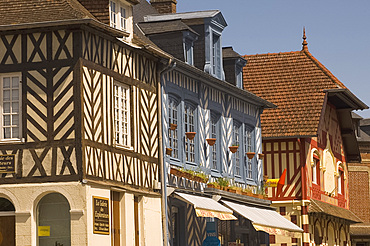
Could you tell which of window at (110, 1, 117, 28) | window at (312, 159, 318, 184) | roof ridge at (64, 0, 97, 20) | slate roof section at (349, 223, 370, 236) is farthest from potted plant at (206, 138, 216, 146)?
slate roof section at (349, 223, 370, 236)

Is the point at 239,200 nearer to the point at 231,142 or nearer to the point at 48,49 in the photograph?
the point at 231,142

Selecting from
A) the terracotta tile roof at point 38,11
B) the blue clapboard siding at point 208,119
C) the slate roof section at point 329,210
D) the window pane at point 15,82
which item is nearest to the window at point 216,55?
the blue clapboard siding at point 208,119

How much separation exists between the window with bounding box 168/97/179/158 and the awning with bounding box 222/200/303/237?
2396 mm

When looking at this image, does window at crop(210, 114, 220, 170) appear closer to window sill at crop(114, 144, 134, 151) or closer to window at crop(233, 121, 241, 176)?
window at crop(233, 121, 241, 176)

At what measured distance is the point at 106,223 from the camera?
63.4 ft

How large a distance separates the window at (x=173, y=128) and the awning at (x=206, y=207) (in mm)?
1213

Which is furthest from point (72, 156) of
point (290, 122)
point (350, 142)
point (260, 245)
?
point (350, 142)

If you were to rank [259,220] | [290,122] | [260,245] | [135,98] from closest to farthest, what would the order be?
[135,98] < [259,220] < [260,245] < [290,122]

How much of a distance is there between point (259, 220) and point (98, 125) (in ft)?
25.3

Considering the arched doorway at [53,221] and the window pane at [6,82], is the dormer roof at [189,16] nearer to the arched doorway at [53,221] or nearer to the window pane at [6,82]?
the window pane at [6,82]

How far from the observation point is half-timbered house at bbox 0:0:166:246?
18.6m

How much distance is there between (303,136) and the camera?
1288 inches

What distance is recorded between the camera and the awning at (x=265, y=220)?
25031 mm

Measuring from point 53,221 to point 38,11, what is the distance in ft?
13.8
